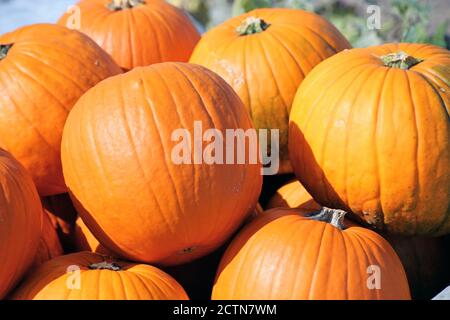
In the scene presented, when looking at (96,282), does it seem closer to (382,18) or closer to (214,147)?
(214,147)

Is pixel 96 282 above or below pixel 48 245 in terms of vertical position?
above

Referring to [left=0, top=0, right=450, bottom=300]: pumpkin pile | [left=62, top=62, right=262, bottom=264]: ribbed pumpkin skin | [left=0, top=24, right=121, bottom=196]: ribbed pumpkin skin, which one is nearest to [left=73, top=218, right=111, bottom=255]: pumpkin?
[left=0, top=0, right=450, bottom=300]: pumpkin pile

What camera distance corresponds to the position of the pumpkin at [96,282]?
6.32ft

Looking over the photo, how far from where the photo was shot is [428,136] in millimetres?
2174

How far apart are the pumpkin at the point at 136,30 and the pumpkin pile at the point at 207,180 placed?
605 millimetres

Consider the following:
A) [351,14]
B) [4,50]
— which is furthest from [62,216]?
[351,14]

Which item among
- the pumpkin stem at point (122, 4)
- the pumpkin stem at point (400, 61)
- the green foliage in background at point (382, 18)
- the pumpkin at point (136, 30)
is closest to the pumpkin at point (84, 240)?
the pumpkin at point (136, 30)

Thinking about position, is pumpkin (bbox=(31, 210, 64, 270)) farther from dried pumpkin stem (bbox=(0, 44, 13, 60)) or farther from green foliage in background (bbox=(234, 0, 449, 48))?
green foliage in background (bbox=(234, 0, 449, 48))

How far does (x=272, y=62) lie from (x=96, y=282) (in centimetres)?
130

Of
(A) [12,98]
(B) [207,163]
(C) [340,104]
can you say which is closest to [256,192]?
(B) [207,163]

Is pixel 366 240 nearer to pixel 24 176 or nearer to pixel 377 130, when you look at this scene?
pixel 377 130

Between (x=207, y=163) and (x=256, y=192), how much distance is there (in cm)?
29

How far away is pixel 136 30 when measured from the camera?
3.34 meters
